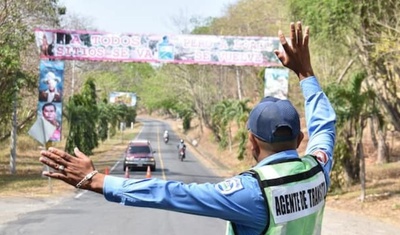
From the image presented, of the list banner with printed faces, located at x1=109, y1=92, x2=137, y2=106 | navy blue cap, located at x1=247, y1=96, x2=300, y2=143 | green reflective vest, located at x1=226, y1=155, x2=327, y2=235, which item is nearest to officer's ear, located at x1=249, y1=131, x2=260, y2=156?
navy blue cap, located at x1=247, y1=96, x2=300, y2=143

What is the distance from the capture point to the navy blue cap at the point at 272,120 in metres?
2.91

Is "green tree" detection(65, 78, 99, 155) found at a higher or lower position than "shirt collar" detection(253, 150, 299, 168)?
lower

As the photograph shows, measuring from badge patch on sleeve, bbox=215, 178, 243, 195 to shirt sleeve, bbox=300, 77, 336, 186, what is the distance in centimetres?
86

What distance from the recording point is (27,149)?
48969mm

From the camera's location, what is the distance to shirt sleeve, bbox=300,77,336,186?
354 centimetres

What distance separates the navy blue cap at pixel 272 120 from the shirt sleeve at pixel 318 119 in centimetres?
55

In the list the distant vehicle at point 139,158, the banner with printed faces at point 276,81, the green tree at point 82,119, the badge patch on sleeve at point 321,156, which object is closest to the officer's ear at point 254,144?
the badge patch on sleeve at point 321,156

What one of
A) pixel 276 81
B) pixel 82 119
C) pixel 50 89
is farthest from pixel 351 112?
pixel 82 119

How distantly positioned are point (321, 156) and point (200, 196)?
867 mm

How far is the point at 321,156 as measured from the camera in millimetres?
3322

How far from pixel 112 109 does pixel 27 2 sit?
4982 cm

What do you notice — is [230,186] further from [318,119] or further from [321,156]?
[318,119]

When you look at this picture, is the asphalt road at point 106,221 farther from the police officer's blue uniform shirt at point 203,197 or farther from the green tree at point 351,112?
the police officer's blue uniform shirt at point 203,197

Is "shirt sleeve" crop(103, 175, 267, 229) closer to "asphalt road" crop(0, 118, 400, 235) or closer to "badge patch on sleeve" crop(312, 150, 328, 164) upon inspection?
"badge patch on sleeve" crop(312, 150, 328, 164)
